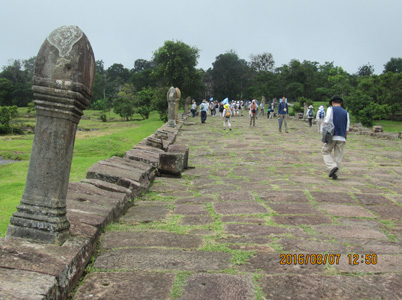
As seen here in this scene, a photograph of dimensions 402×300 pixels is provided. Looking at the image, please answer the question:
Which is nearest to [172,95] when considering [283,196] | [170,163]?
[170,163]

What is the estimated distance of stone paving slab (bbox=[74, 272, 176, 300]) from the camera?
2.04 meters

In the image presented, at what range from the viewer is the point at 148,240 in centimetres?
291

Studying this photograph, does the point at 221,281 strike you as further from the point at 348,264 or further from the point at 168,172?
the point at 168,172

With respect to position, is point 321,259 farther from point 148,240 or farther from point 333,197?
point 333,197

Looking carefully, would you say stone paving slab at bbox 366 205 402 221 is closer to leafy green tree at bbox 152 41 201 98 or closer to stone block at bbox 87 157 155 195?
stone block at bbox 87 157 155 195

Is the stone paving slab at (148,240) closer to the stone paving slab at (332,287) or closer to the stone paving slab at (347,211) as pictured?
the stone paving slab at (332,287)

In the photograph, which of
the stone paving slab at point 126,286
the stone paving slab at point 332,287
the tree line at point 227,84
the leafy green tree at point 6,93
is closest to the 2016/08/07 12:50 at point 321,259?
the stone paving slab at point 332,287

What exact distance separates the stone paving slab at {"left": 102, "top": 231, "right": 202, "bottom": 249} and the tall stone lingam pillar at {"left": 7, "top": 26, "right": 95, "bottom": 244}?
1.64 ft

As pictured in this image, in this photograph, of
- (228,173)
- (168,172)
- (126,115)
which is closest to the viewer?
(168,172)

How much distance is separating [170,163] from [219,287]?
14.0 feet

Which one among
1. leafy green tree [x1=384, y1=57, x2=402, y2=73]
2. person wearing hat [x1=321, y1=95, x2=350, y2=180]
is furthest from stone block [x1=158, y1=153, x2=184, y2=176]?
leafy green tree [x1=384, y1=57, x2=402, y2=73]

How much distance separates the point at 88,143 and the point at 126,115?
82.2ft

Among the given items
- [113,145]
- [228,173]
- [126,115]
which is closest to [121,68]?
[126,115]

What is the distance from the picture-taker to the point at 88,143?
11367mm
